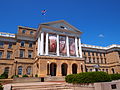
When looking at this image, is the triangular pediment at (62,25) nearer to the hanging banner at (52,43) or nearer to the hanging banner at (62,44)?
the hanging banner at (62,44)

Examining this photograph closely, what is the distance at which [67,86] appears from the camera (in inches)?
519

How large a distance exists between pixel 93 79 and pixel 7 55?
30738mm

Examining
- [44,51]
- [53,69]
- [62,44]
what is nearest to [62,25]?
[62,44]

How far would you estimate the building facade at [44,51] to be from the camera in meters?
29.5

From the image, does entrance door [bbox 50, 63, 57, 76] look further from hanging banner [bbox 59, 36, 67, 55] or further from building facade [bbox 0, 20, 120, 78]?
hanging banner [bbox 59, 36, 67, 55]

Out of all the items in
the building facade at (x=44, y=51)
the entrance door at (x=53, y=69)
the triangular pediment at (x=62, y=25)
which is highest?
the triangular pediment at (x=62, y=25)

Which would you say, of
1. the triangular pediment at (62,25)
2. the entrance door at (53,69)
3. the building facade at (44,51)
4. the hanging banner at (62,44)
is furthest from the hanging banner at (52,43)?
the entrance door at (53,69)

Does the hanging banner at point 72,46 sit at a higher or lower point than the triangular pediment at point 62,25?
lower

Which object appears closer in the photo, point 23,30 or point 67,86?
point 67,86

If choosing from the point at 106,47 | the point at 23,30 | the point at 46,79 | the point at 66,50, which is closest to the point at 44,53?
the point at 66,50

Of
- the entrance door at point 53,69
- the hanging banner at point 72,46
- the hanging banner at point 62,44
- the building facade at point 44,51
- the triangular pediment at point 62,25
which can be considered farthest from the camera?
the triangular pediment at point 62,25

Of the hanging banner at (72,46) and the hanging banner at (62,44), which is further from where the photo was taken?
the hanging banner at (72,46)

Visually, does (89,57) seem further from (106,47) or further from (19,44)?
(19,44)

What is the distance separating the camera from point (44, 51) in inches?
1211
